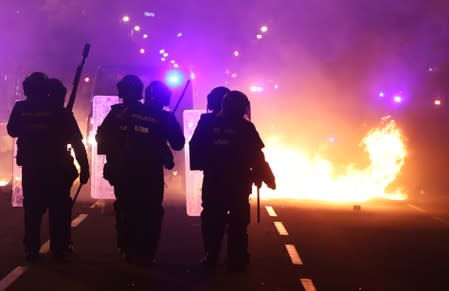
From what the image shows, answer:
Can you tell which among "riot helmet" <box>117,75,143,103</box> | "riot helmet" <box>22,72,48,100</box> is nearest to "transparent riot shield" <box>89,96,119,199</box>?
"riot helmet" <box>22,72,48,100</box>

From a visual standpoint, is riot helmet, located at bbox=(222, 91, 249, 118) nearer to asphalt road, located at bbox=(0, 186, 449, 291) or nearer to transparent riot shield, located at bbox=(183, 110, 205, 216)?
asphalt road, located at bbox=(0, 186, 449, 291)

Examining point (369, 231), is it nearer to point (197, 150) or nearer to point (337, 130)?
point (197, 150)

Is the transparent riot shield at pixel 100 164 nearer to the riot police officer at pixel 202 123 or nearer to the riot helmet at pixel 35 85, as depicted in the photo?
the riot helmet at pixel 35 85

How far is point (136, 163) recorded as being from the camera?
862 cm

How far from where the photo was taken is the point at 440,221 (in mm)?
16016

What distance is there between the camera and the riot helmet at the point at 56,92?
878 centimetres

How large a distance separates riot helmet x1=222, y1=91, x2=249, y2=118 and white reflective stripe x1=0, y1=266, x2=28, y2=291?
8.42ft

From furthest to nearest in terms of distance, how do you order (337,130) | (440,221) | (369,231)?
(337,130), (440,221), (369,231)

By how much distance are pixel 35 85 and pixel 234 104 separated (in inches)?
81.6

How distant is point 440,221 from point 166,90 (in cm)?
895

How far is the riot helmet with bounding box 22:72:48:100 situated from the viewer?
8.64 metres

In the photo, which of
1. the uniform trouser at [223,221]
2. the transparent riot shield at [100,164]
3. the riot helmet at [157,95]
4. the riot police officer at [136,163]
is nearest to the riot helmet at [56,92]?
the riot police officer at [136,163]

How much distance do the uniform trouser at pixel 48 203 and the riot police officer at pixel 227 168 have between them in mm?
1485

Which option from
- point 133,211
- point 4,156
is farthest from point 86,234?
point 4,156
